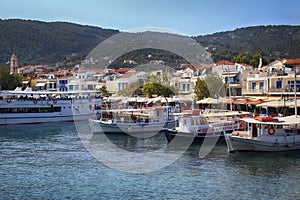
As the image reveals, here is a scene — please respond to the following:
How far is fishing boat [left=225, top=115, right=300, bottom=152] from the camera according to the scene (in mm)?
26125

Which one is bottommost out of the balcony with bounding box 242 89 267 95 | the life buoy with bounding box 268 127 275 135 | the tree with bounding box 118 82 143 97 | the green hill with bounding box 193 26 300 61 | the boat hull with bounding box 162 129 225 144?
the boat hull with bounding box 162 129 225 144

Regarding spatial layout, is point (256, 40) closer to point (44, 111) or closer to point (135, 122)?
point (44, 111)

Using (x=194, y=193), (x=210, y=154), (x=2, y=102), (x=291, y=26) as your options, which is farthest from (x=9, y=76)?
(x=291, y=26)

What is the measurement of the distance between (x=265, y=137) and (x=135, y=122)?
13.7m

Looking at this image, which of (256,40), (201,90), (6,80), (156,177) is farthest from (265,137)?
(256,40)

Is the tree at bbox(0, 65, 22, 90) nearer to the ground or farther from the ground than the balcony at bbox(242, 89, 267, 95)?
farther from the ground

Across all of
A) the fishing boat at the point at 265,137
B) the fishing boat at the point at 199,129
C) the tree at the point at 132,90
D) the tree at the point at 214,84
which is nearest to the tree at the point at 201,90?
the tree at the point at 214,84

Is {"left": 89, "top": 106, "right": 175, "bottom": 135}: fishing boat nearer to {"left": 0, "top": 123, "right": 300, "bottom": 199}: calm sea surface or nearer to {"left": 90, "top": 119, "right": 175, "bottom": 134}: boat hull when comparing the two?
{"left": 90, "top": 119, "right": 175, "bottom": 134}: boat hull

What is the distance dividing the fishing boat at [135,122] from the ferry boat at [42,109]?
14.0m

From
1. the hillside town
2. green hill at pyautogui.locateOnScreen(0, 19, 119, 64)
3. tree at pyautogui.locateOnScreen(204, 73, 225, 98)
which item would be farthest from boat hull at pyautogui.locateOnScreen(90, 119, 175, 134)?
green hill at pyautogui.locateOnScreen(0, 19, 119, 64)

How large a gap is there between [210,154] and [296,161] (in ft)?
16.2

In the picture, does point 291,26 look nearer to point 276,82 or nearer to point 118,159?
point 276,82

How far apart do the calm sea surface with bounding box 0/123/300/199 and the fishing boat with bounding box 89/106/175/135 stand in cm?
866

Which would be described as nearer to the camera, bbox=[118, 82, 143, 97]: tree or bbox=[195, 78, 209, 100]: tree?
bbox=[195, 78, 209, 100]: tree
